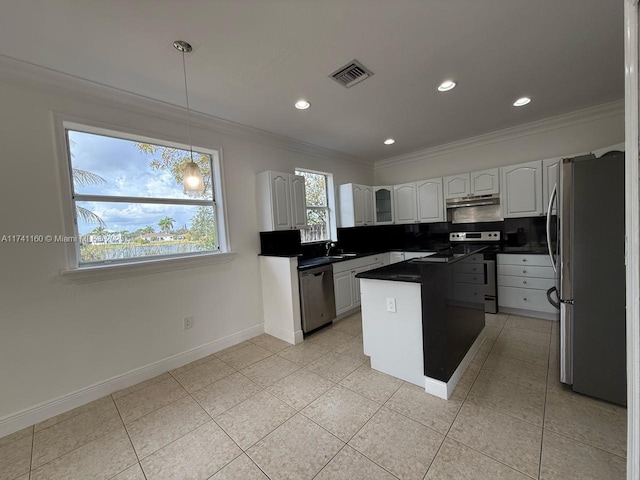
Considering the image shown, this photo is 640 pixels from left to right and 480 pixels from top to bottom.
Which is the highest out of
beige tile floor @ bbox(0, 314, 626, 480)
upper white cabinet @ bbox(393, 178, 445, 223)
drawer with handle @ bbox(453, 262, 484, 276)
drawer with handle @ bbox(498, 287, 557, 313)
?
upper white cabinet @ bbox(393, 178, 445, 223)

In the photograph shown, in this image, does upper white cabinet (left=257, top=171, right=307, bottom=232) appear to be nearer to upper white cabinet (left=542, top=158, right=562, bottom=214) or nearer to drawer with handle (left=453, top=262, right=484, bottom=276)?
drawer with handle (left=453, top=262, right=484, bottom=276)

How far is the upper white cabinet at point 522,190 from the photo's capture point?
3.57 m

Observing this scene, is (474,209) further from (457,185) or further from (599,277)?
(599,277)

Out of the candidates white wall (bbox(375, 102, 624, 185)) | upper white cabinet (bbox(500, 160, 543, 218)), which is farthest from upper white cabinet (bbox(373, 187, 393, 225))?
upper white cabinet (bbox(500, 160, 543, 218))

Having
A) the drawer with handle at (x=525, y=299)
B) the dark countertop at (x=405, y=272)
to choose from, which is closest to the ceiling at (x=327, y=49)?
the dark countertop at (x=405, y=272)

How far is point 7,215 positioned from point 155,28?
1706 mm

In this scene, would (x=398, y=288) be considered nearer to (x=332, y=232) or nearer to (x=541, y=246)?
(x=332, y=232)

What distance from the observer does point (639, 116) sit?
83 cm

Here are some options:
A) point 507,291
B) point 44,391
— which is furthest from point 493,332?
point 44,391

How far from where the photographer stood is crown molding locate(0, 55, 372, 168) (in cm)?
189

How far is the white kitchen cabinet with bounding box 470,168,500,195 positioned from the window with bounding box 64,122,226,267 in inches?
147

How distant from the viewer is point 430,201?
455cm

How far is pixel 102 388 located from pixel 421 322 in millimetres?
2781

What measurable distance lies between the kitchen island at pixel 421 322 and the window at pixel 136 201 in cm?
197
